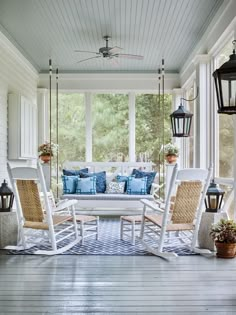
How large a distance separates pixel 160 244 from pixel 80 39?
3.85 metres

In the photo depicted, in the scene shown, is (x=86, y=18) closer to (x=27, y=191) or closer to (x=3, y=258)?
(x=27, y=191)

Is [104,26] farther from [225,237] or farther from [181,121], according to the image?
[225,237]

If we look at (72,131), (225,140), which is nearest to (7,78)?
(72,131)

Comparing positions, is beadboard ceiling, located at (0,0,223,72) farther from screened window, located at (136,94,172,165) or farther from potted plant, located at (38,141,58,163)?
potted plant, located at (38,141,58,163)

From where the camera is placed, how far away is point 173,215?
4309mm

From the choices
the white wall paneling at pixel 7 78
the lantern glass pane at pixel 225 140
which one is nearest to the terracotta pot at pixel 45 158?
the white wall paneling at pixel 7 78

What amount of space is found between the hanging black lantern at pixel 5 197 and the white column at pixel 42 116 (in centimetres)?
427

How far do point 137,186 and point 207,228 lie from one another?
286 centimetres

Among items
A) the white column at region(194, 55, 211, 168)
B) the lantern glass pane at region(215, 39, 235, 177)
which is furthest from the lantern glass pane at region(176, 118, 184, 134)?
the lantern glass pane at region(215, 39, 235, 177)

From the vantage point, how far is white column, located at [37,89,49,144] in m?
8.97

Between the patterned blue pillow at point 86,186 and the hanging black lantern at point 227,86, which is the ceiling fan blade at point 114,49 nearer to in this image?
the patterned blue pillow at point 86,186

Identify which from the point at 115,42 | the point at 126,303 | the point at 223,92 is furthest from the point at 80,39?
the point at 126,303

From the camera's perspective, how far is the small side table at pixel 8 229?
4684mm

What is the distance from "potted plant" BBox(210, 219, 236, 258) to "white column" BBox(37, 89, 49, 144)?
5696 millimetres
